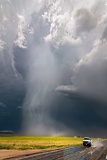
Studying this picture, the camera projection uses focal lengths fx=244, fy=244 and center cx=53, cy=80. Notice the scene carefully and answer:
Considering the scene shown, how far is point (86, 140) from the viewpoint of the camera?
66125mm

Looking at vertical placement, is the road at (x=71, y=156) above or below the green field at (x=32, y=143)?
below

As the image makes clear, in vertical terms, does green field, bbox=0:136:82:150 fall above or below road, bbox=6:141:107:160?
above

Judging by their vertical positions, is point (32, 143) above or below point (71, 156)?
above

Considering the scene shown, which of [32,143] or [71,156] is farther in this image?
[32,143]

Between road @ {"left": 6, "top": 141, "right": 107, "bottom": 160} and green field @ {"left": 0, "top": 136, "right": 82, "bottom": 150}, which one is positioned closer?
road @ {"left": 6, "top": 141, "right": 107, "bottom": 160}

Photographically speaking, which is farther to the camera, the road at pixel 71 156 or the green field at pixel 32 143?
the green field at pixel 32 143
